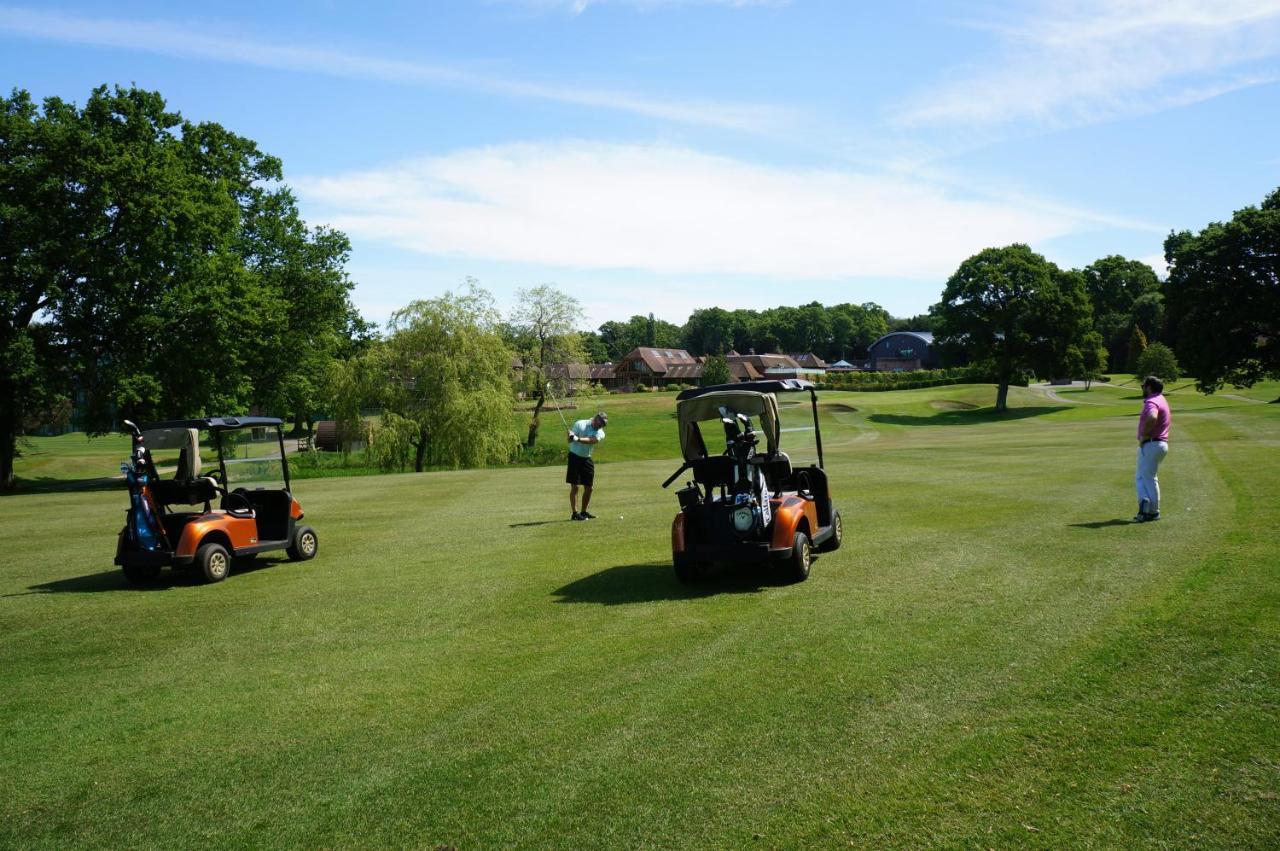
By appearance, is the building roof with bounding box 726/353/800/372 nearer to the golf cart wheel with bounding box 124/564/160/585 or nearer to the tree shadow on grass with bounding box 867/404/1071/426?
the tree shadow on grass with bounding box 867/404/1071/426

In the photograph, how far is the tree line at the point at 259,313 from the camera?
33.5m

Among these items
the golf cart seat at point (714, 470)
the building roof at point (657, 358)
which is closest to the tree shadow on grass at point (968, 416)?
the golf cart seat at point (714, 470)

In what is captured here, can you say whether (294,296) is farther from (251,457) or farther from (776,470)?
(776,470)

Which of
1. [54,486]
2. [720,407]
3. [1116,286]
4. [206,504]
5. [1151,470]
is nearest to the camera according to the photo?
[720,407]

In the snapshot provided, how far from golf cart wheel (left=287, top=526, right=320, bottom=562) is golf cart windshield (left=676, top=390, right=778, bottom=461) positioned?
685 centimetres

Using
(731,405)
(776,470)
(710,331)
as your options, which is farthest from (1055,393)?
(710,331)

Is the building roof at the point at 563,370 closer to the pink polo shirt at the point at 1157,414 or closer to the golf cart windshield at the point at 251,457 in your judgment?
the golf cart windshield at the point at 251,457

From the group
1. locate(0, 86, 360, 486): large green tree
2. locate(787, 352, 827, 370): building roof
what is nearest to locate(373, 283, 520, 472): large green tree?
locate(0, 86, 360, 486): large green tree

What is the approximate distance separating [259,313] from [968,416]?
51276 mm

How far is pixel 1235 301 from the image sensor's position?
187 feet

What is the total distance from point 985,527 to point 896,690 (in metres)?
8.14

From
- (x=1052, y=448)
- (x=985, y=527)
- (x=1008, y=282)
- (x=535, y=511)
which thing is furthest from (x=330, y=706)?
(x=1008, y=282)

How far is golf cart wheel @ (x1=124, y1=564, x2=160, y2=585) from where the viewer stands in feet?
41.6

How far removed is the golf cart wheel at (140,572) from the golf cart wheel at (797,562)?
870cm
